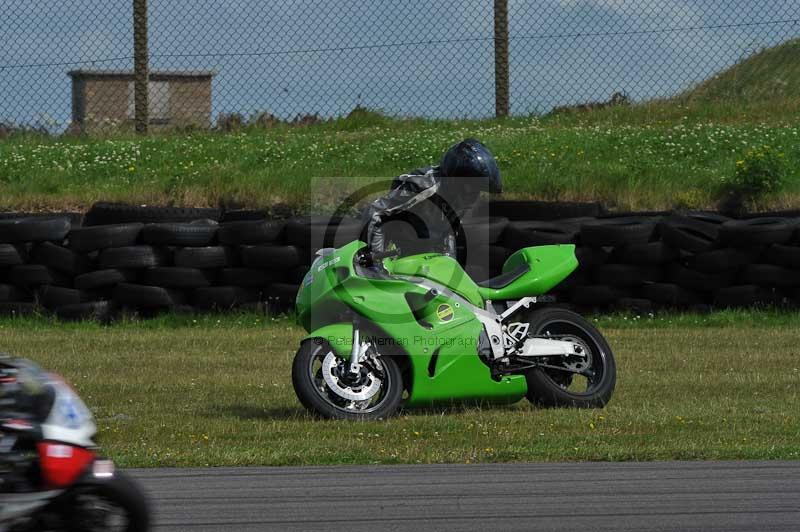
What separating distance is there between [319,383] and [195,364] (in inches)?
116

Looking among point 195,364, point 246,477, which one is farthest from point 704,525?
point 195,364

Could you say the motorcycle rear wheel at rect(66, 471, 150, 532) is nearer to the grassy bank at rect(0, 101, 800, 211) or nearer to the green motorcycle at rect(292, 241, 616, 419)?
the green motorcycle at rect(292, 241, 616, 419)

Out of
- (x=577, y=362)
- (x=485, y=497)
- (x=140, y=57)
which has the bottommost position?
(x=485, y=497)

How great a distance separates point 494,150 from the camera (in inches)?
603

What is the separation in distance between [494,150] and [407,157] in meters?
1.00

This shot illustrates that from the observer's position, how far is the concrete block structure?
16.1m

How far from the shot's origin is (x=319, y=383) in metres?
7.58

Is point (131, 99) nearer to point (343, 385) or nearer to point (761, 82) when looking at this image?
point (761, 82)

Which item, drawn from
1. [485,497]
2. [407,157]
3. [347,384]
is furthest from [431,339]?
[407,157]

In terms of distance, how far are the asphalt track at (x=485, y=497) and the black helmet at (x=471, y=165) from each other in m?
2.33

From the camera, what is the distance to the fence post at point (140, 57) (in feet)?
50.5

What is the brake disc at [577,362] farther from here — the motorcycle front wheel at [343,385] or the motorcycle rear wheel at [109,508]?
the motorcycle rear wheel at [109,508]

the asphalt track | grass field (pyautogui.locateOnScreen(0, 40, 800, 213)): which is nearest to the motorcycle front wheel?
the asphalt track

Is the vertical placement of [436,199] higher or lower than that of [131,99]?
lower
